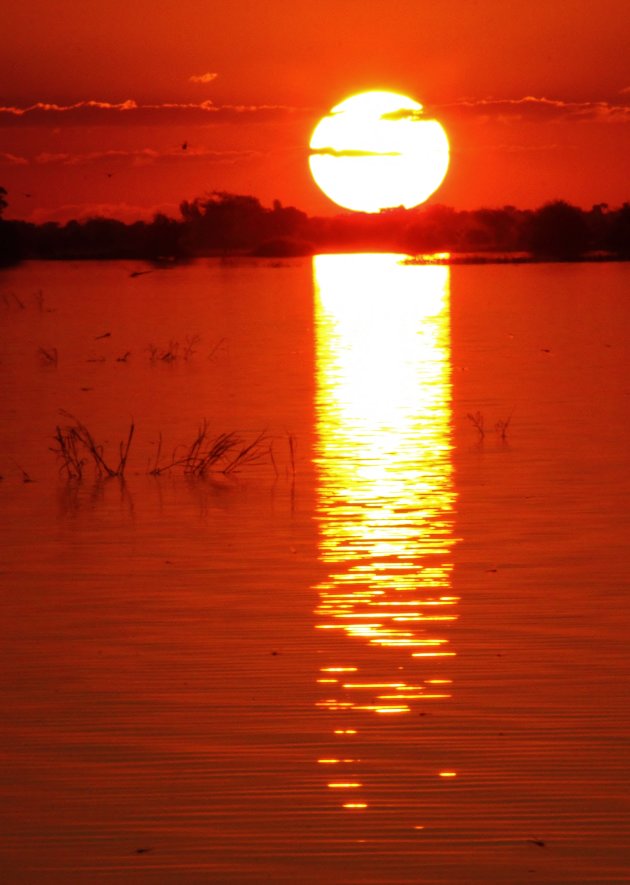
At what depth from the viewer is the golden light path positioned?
617 centimetres

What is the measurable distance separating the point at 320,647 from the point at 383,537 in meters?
2.49

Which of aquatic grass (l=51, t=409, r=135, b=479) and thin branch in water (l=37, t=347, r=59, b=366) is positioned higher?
aquatic grass (l=51, t=409, r=135, b=479)

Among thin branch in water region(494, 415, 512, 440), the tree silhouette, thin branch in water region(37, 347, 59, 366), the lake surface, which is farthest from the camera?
the tree silhouette

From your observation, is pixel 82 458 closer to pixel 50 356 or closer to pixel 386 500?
pixel 386 500

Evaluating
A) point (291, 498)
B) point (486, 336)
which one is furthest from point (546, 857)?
point (486, 336)

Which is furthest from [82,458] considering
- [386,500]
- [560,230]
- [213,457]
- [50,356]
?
[560,230]

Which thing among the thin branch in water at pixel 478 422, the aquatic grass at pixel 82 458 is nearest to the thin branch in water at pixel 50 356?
the thin branch in water at pixel 478 422

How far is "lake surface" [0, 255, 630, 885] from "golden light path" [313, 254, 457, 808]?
0.08 feet

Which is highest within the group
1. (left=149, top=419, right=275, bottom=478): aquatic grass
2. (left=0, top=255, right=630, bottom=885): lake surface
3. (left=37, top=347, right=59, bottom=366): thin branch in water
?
(left=0, top=255, right=630, bottom=885): lake surface

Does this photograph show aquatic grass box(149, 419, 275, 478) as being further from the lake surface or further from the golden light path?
the golden light path

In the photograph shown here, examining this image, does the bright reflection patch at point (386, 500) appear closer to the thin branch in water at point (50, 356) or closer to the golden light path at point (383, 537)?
the golden light path at point (383, 537)

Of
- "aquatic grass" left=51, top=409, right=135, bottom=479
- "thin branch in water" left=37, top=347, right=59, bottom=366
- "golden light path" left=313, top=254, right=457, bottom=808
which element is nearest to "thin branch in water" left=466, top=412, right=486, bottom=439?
"golden light path" left=313, top=254, right=457, bottom=808

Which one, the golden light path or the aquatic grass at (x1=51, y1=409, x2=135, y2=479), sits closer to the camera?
the golden light path

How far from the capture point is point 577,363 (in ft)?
73.4
